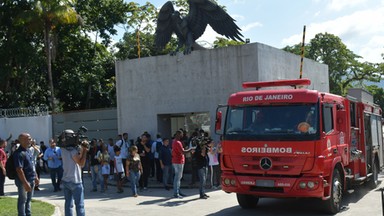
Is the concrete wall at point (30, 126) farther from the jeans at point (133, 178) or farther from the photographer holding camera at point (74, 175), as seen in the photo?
the photographer holding camera at point (74, 175)

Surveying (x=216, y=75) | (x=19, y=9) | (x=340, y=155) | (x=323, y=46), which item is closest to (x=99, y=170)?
(x=216, y=75)

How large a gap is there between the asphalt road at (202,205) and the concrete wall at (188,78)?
446 cm

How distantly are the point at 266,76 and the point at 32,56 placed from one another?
17445 millimetres

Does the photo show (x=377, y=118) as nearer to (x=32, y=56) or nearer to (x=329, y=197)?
(x=329, y=197)

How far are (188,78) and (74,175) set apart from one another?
10.2 metres

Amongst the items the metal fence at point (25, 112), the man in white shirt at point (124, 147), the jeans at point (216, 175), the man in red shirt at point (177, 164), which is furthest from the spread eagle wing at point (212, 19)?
the metal fence at point (25, 112)

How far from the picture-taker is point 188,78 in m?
18.0

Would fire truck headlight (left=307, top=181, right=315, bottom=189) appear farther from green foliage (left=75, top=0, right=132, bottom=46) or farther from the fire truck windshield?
green foliage (left=75, top=0, right=132, bottom=46)

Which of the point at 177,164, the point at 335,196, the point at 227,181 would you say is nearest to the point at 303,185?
the point at 335,196

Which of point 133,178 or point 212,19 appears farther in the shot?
point 212,19

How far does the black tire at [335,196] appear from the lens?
954 cm

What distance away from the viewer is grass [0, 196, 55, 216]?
10.2 meters

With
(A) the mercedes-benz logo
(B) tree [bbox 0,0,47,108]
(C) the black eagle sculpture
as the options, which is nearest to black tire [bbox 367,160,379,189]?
(A) the mercedes-benz logo

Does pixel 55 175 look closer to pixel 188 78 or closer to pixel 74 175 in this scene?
pixel 188 78
